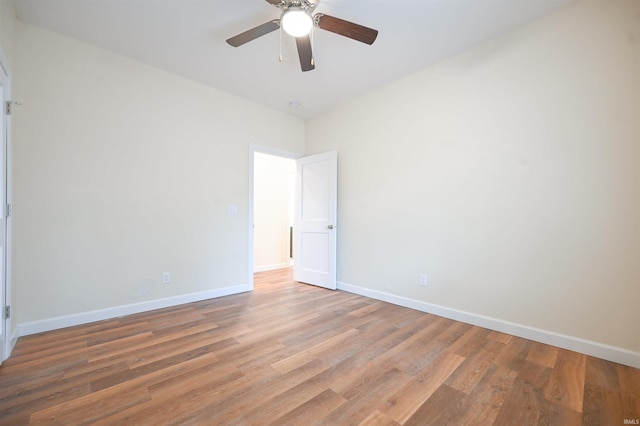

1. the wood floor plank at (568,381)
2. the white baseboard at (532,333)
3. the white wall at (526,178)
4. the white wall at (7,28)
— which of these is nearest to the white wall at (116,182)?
the white wall at (7,28)

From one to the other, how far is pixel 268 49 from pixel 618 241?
3393 millimetres

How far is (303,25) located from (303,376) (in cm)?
241

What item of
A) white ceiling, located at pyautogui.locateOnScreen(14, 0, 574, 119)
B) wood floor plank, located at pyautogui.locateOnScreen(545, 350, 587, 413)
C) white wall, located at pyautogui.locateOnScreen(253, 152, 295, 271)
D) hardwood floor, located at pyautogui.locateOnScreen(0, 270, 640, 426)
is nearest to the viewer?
hardwood floor, located at pyautogui.locateOnScreen(0, 270, 640, 426)

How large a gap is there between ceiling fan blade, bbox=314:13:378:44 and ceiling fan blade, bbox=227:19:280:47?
12.6 inches

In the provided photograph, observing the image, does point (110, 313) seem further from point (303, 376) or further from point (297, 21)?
point (297, 21)

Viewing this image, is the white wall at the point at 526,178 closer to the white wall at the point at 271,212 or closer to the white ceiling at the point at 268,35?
the white ceiling at the point at 268,35

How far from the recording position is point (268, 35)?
2.52 meters

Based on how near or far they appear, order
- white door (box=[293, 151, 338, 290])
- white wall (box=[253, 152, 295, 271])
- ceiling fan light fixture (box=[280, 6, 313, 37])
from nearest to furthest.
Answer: ceiling fan light fixture (box=[280, 6, 313, 37])
white door (box=[293, 151, 338, 290])
white wall (box=[253, 152, 295, 271])

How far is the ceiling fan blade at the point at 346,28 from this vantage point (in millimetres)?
1965

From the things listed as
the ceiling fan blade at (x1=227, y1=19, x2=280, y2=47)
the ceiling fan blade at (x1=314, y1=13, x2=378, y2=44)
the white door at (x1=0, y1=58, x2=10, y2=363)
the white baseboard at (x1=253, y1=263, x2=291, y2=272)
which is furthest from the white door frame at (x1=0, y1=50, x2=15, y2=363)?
the white baseboard at (x1=253, y1=263, x2=291, y2=272)

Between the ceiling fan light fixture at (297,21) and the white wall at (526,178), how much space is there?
69.4 inches

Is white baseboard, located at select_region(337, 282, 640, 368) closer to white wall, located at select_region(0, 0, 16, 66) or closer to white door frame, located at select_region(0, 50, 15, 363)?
white door frame, located at select_region(0, 50, 15, 363)

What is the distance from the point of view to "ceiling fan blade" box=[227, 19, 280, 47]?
204 centimetres

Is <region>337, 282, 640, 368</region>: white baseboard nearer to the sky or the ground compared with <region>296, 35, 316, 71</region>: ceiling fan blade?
nearer to the ground
